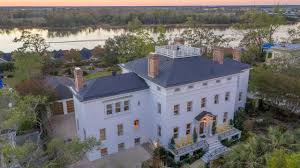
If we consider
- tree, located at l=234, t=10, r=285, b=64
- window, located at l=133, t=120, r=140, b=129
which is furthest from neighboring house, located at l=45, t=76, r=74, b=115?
tree, located at l=234, t=10, r=285, b=64

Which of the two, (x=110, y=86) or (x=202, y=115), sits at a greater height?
(x=110, y=86)

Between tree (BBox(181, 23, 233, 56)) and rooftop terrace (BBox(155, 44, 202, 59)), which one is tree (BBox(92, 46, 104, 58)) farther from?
rooftop terrace (BBox(155, 44, 202, 59))

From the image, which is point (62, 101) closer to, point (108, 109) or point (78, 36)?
point (108, 109)

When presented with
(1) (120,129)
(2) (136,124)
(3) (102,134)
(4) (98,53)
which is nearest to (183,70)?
(2) (136,124)

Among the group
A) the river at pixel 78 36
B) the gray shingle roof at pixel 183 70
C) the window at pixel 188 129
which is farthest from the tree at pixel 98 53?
the window at pixel 188 129

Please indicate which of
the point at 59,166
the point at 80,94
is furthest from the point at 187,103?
the point at 59,166

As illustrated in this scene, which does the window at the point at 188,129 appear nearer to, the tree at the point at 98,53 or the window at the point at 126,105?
the window at the point at 126,105
